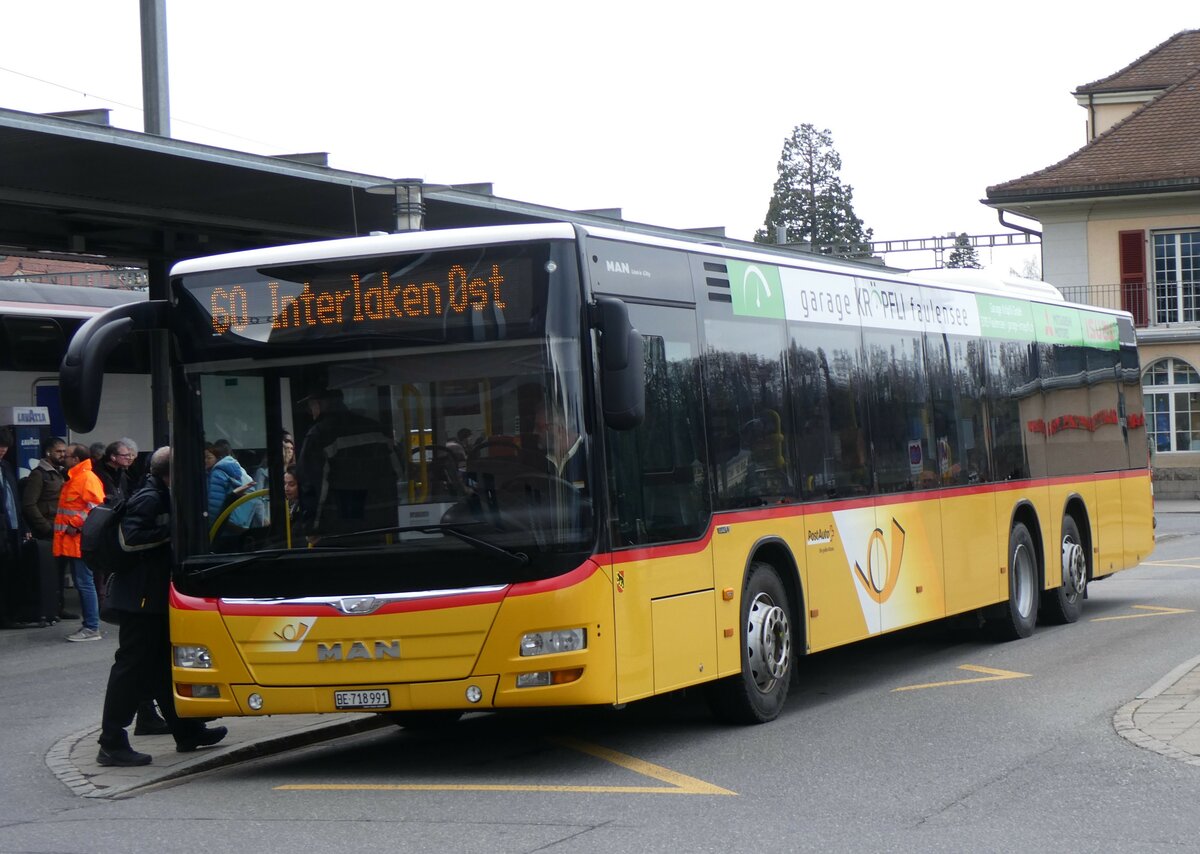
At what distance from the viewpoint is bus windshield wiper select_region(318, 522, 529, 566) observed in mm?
8617

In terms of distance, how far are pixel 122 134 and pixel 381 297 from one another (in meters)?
7.37

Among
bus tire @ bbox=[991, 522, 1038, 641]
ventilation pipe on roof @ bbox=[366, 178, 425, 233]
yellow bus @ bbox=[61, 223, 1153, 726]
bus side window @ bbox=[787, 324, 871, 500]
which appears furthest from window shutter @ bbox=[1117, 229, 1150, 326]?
yellow bus @ bbox=[61, 223, 1153, 726]

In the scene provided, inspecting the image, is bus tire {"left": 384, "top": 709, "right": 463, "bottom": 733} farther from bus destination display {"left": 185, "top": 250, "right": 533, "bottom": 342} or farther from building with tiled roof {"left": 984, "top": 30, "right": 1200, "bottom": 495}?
building with tiled roof {"left": 984, "top": 30, "right": 1200, "bottom": 495}

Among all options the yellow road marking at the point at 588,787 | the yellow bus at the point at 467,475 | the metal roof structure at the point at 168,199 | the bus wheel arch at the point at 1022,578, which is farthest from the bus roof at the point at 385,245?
the bus wheel arch at the point at 1022,578

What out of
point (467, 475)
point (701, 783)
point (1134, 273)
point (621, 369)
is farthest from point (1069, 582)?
point (1134, 273)

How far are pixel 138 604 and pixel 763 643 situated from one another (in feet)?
12.2

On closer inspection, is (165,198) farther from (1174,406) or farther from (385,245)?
(1174,406)

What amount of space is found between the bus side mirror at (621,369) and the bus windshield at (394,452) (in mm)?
154

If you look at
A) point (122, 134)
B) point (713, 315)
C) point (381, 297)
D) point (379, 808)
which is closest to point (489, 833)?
point (379, 808)

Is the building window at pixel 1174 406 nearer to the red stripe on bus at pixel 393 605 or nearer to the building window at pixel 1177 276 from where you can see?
the building window at pixel 1177 276

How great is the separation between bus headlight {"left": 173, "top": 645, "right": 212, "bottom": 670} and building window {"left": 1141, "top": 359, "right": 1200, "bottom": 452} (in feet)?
139

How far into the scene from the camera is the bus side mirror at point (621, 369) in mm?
8711

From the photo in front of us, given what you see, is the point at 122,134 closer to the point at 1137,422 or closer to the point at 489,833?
the point at 489,833

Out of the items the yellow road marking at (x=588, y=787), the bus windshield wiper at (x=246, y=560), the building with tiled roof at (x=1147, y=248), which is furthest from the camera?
the building with tiled roof at (x=1147, y=248)
